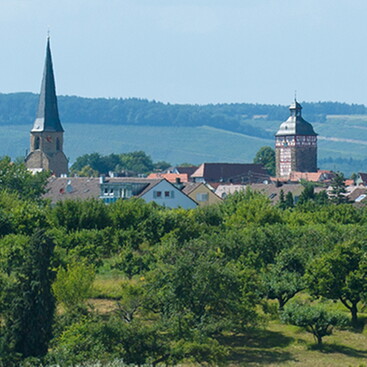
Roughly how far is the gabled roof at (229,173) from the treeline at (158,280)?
101235 millimetres

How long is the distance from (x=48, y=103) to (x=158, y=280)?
131292 millimetres

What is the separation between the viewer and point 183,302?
133 feet

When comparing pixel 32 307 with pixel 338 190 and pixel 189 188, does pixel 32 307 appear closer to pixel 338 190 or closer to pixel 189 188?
pixel 189 188

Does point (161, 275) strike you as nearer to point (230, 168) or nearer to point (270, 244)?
point (270, 244)

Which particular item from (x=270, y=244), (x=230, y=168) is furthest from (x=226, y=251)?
(x=230, y=168)

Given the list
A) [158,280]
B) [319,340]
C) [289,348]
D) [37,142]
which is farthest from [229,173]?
[158,280]

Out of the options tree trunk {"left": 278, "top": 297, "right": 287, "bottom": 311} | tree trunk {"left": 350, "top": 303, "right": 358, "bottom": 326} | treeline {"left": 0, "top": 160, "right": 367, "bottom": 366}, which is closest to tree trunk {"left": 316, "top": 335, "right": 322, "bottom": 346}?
treeline {"left": 0, "top": 160, "right": 367, "bottom": 366}

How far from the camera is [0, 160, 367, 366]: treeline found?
34.5 m

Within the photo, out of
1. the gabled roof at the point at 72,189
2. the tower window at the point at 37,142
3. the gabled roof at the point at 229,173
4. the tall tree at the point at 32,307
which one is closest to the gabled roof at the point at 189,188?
the gabled roof at the point at 72,189

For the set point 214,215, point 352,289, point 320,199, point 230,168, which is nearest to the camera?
point 352,289

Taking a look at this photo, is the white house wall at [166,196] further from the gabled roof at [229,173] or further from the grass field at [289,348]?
the gabled roof at [229,173]

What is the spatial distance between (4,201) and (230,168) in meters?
109

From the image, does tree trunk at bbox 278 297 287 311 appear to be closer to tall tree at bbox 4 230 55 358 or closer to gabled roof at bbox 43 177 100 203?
tall tree at bbox 4 230 55 358

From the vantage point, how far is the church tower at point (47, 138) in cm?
16888
